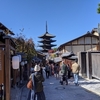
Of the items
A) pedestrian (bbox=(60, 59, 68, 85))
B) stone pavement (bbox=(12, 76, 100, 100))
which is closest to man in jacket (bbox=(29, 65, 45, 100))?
stone pavement (bbox=(12, 76, 100, 100))

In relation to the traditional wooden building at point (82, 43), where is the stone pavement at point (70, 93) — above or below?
below

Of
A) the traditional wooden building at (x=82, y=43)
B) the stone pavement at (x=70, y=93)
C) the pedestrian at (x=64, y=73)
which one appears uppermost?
the traditional wooden building at (x=82, y=43)

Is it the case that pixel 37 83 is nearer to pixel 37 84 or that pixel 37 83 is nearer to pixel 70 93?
pixel 37 84

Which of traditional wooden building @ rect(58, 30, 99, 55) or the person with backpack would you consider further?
traditional wooden building @ rect(58, 30, 99, 55)

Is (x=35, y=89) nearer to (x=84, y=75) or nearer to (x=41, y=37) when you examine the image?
(x=84, y=75)

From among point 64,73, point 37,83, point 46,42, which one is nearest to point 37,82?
point 37,83

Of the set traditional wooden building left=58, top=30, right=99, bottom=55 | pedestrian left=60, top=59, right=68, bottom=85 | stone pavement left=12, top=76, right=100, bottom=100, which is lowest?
stone pavement left=12, top=76, right=100, bottom=100

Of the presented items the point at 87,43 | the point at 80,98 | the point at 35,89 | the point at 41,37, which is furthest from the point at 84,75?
the point at 41,37

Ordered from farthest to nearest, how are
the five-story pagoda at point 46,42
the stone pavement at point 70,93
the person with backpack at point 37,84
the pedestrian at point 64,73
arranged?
1. the five-story pagoda at point 46,42
2. the pedestrian at point 64,73
3. the stone pavement at point 70,93
4. the person with backpack at point 37,84

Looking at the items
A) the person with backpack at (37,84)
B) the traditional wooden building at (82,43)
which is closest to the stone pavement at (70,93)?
the person with backpack at (37,84)

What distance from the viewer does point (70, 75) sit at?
2162 cm

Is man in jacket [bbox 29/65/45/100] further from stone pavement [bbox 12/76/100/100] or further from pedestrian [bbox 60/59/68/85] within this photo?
pedestrian [bbox 60/59/68/85]

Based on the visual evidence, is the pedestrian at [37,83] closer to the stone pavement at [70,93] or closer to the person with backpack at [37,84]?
the person with backpack at [37,84]

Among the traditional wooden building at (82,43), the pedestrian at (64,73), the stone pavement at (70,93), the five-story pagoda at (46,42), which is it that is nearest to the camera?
the stone pavement at (70,93)
